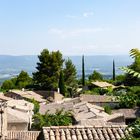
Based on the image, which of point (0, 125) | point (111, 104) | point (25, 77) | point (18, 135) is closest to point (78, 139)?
point (0, 125)

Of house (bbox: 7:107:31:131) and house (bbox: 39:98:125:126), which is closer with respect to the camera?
house (bbox: 39:98:125:126)

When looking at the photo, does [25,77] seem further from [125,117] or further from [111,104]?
[125,117]

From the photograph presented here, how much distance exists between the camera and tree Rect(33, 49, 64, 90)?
69.2 m

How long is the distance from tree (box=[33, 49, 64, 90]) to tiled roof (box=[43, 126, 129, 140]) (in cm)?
5920

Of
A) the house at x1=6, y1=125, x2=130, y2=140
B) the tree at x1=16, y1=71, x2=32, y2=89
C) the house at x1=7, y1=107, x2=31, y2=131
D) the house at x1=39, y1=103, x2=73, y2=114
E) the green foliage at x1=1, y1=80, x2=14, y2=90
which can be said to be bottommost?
the house at x1=7, y1=107, x2=31, y2=131

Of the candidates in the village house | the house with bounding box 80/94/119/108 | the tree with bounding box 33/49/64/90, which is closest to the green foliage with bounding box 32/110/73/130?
the village house

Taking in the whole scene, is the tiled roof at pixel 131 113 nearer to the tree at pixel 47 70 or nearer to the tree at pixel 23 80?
the tree at pixel 47 70

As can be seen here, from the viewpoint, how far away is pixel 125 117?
38.8 metres

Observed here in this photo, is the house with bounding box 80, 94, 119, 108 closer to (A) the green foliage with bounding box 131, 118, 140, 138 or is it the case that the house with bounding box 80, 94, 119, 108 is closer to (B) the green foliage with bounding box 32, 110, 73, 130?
(B) the green foliage with bounding box 32, 110, 73, 130

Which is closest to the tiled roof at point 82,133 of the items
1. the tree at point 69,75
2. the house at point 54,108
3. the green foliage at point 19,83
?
the house at point 54,108

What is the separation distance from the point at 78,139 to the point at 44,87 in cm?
5985

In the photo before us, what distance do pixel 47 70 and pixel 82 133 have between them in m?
61.1

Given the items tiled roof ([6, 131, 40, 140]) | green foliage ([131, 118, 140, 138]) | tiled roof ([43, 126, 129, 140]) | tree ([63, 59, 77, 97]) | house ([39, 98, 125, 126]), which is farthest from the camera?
tree ([63, 59, 77, 97])

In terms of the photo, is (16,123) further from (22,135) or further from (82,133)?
(82,133)
